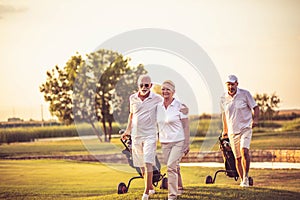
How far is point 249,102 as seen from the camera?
302 inches

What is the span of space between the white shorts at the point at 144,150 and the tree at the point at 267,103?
12989mm

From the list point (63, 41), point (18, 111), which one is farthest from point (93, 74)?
point (63, 41)

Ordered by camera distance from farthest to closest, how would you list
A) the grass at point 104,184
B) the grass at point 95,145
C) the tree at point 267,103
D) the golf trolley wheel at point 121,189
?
the tree at point 267,103, the grass at point 95,145, the golf trolley wheel at point 121,189, the grass at point 104,184

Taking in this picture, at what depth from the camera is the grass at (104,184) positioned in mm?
7215

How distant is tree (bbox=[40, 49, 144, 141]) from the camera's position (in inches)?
819

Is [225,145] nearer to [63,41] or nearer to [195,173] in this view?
[195,173]

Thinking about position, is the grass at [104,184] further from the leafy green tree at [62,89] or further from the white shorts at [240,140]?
the leafy green tree at [62,89]

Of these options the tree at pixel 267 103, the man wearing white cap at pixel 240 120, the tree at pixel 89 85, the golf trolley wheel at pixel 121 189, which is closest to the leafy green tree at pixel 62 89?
the tree at pixel 89 85

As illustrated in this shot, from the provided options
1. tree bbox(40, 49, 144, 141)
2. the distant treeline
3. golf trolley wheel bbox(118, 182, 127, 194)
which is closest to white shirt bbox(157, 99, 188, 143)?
golf trolley wheel bbox(118, 182, 127, 194)

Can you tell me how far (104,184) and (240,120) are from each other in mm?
4106

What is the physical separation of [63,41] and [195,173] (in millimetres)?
5647

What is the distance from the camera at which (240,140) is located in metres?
7.68

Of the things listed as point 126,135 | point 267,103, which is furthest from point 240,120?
point 267,103

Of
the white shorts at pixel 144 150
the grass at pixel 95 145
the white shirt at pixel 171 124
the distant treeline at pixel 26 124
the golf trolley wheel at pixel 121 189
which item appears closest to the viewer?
the white shirt at pixel 171 124
